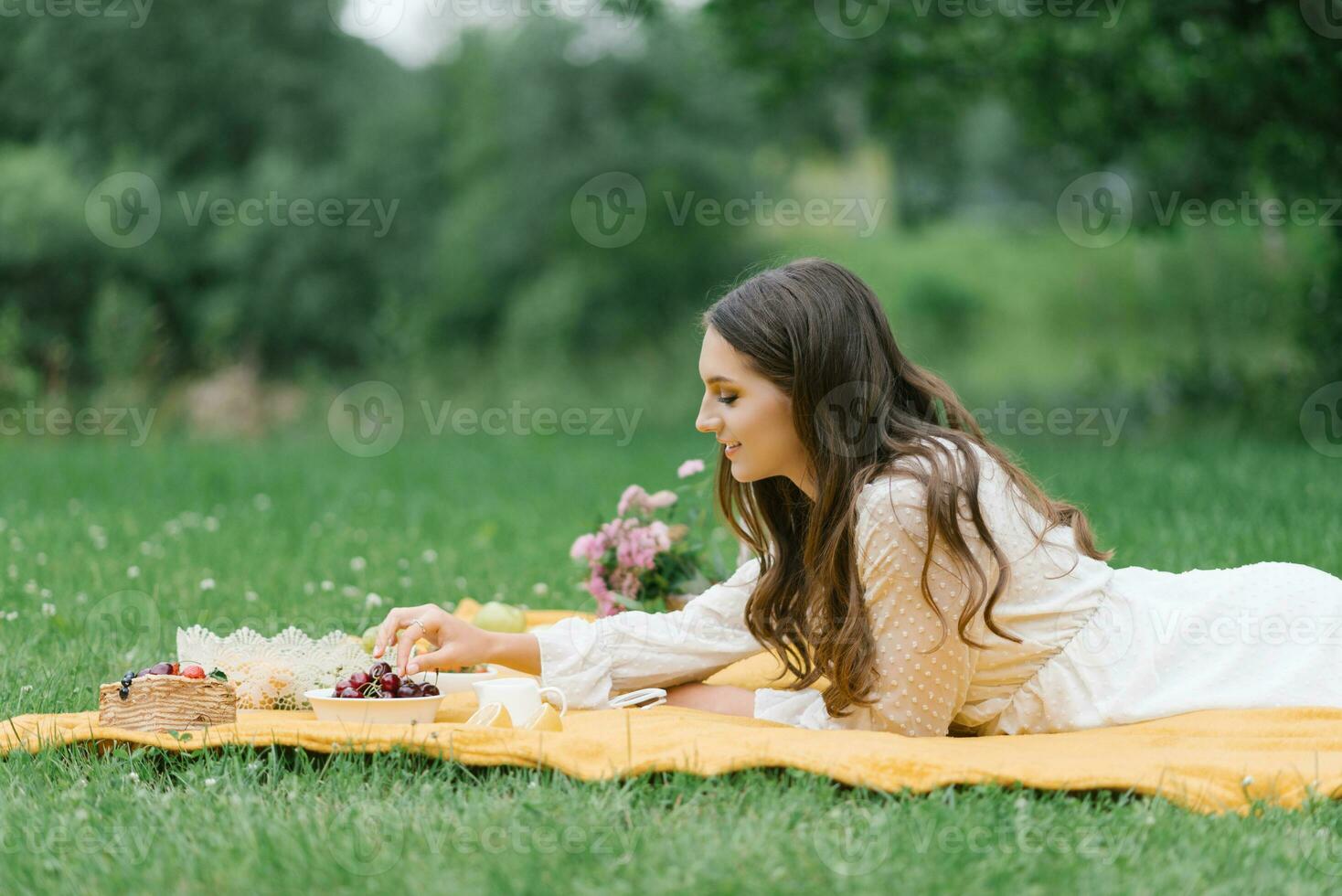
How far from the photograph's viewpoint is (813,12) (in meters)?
11.2

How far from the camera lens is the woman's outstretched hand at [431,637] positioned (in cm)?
316

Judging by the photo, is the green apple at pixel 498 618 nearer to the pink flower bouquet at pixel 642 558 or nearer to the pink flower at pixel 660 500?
the pink flower bouquet at pixel 642 558

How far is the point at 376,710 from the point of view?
3.11 m

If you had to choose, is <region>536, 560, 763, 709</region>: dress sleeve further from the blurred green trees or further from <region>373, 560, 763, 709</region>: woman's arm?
the blurred green trees

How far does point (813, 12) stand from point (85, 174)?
8.96m

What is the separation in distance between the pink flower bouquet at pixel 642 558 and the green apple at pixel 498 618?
0.29m

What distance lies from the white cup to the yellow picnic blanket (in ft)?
0.33

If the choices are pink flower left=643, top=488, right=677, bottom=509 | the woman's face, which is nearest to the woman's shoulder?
the woman's face

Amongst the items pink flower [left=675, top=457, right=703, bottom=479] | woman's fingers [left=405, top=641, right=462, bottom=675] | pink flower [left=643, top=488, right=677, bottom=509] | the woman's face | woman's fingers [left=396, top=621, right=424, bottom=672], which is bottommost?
woman's fingers [left=405, top=641, right=462, bottom=675]

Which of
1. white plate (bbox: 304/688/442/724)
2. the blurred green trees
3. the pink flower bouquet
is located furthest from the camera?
the blurred green trees

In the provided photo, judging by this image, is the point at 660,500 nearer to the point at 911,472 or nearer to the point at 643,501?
the point at 643,501

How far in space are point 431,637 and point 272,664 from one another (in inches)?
18.9

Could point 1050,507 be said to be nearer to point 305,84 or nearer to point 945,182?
point 305,84

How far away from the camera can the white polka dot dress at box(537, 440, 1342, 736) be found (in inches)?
118
